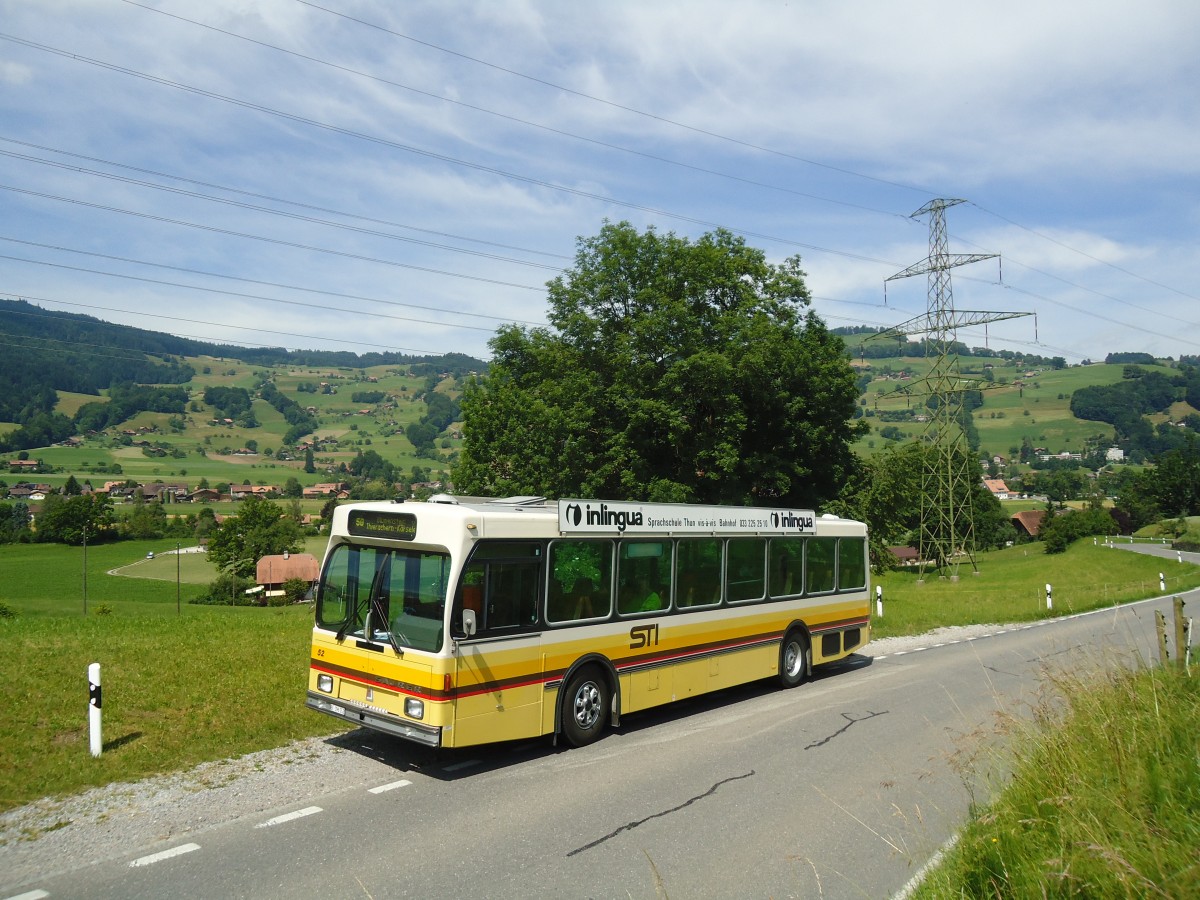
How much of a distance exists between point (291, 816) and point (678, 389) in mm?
20955

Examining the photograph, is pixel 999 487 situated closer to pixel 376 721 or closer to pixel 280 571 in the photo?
pixel 280 571

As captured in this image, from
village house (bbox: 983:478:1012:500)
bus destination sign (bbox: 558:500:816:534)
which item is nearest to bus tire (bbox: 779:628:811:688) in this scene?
bus destination sign (bbox: 558:500:816:534)

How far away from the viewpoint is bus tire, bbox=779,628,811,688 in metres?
13.7

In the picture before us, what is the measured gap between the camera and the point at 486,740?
8.73 meters

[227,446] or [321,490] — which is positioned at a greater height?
[227,446]

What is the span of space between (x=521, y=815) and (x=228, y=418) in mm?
188356

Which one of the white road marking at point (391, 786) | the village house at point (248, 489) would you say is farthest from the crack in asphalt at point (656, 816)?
the village house at point (248, 489)

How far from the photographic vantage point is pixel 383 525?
9.17m

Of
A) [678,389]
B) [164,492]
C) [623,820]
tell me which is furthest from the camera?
[164,492]

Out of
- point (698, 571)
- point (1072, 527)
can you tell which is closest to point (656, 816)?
point (698, 571)

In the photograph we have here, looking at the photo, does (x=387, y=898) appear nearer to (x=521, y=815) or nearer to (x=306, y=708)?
(x=521, y=815)

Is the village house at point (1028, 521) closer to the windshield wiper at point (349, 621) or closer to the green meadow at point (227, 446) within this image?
the green meadow at point (227, 446)

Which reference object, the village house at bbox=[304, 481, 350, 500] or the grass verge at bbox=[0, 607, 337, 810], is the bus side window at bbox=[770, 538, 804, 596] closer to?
the grass verge at bbox=[0, 607, 337, 810]

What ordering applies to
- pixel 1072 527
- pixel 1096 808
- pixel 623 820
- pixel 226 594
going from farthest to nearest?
pixel 1072 527, pixel 226 594, pixel 623 820, pixel 1096 808
